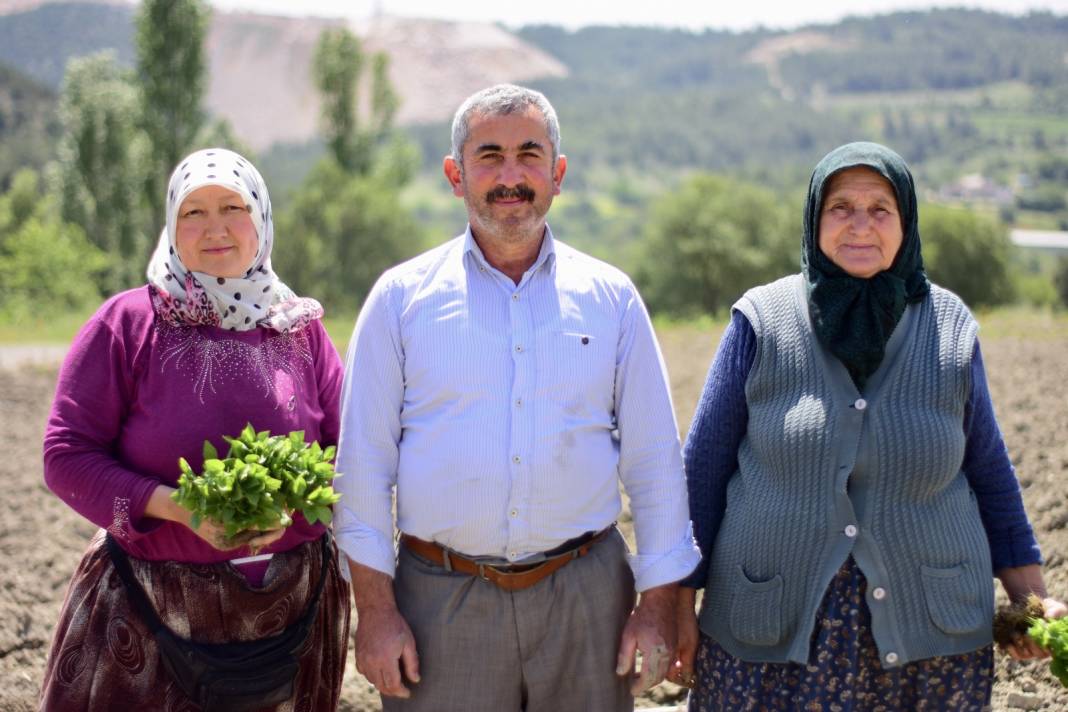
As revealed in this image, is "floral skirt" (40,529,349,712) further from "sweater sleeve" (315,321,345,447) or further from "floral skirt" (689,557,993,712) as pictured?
"floral skirt" (689,557,993,712)

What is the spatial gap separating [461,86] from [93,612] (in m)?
189

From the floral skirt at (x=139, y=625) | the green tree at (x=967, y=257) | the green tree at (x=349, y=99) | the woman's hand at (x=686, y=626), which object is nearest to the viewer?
the floral skirt at (x=139, y=625)

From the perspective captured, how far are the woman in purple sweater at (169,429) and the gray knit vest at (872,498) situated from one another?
136cm

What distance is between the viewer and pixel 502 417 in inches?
118

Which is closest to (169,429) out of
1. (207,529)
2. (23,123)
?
(207,529)

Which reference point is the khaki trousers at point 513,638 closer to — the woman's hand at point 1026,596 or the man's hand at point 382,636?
the man's hand at point 382,636

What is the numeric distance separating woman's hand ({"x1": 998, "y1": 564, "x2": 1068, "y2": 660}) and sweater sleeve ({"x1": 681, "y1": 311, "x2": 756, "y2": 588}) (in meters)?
0.85

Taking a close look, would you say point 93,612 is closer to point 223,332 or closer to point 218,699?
point 218,699

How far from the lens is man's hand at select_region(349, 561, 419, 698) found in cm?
301

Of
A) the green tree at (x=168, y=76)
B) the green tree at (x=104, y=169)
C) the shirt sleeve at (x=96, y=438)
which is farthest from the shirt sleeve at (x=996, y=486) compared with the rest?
the green tree at (x=104, y=169)

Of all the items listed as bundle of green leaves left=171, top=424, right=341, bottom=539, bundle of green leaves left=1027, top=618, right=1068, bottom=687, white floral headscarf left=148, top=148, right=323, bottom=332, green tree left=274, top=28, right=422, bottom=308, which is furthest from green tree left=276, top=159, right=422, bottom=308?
bundle of green leaves left=1027, top=618, right=1068, bottom=687

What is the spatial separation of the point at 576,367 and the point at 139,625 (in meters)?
1.42

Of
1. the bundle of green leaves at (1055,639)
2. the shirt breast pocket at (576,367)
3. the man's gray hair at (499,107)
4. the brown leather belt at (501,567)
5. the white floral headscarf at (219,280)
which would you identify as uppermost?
the man's gray hair at (499,107)

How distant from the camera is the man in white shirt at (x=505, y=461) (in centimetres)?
301
